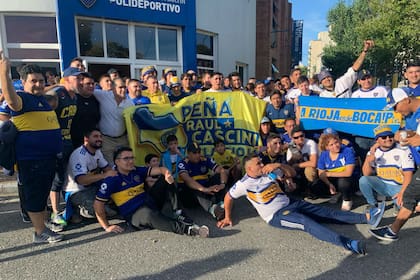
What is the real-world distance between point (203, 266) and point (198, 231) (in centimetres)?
62

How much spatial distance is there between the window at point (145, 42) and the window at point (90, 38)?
4.50ft

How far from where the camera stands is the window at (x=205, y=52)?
13742 mm

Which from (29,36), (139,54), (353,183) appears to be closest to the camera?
(353,183)

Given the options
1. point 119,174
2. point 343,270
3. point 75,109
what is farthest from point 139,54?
point 343,270

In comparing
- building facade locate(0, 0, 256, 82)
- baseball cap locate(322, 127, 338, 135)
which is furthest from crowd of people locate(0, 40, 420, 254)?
building facade locate(0, 0, 256, 82)

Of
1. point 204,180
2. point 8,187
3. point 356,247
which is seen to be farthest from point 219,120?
point 8,187

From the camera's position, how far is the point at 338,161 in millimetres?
4660

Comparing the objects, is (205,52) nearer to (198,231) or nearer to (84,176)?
(84,176)

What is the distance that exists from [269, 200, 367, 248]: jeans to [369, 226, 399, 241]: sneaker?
→ 10.6 inches

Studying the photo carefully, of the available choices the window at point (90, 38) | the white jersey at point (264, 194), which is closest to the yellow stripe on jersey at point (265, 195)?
the white jersey at point (264, 194)

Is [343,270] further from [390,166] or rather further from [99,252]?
[99,252]

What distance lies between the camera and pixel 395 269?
2.97 m

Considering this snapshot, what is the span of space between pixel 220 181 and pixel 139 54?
329 inches

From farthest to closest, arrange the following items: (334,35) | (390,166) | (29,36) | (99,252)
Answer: (334,35), (29,36), (390,166), (99,252)
